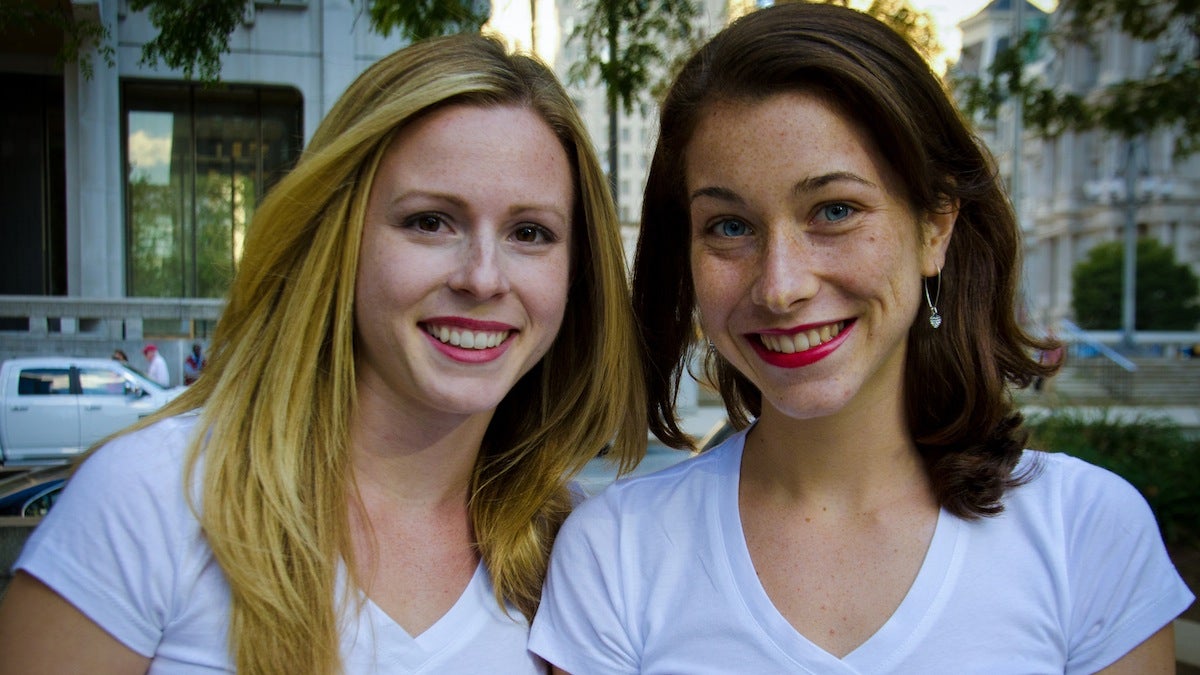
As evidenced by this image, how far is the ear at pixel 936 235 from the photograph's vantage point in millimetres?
2094

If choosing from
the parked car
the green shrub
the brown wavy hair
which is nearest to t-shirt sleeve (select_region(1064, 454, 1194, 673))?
the brown wavy hair

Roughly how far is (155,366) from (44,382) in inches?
52.3

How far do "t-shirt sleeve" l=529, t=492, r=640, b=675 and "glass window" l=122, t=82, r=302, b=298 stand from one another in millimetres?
12209

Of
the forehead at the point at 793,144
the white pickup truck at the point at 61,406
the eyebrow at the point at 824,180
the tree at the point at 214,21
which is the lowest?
the white pickup truck at the point at 61,406

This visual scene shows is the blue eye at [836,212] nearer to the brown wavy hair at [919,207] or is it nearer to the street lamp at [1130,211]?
the brown wavy hair at [919,207]

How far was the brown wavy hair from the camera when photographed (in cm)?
198

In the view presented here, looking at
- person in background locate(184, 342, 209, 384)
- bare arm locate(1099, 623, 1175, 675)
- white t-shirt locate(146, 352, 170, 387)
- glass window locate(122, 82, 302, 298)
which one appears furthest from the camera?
glass window locate(122, 82, 302, 298)

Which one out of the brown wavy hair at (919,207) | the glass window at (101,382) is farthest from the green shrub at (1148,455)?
the glass window at (101,382)

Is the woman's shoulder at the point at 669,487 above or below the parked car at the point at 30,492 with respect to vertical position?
above

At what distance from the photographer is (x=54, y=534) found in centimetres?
195

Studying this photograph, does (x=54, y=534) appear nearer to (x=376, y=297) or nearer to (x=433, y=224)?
(x=376, y=297)

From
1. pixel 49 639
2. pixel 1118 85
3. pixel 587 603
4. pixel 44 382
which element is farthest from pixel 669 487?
pixel 1118 85

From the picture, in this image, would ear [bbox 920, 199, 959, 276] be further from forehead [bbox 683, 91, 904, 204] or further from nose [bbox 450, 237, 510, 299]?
nose [bbox 450, 237, 510, 299]

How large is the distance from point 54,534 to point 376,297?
802 mm
